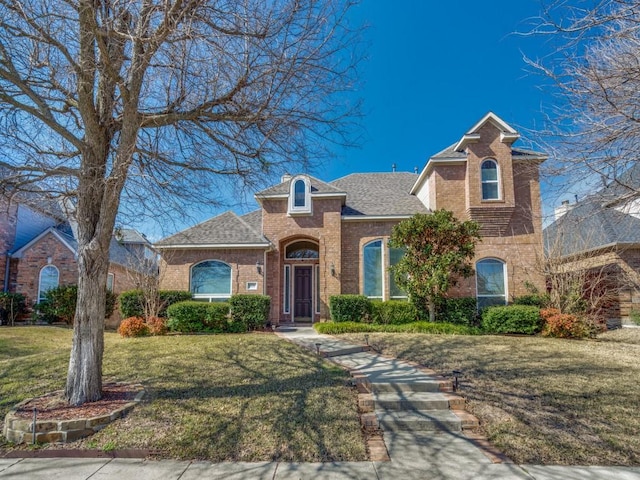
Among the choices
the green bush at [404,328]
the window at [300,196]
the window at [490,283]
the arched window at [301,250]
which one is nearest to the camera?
the green bush at [404,328]

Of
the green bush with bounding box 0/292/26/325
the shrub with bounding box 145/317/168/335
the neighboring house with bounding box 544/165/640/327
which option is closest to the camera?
the shrub with bounding box 145/317/168/335

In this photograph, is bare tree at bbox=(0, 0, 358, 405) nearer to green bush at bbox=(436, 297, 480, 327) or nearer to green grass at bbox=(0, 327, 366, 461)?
green grass at bbox=(0, 327, 366, 461)

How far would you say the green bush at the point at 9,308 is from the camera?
14618mm

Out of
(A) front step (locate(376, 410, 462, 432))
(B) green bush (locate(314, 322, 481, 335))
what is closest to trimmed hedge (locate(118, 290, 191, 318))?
(B) green bush (locate(314, 322, 481, 335))

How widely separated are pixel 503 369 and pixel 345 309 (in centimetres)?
637

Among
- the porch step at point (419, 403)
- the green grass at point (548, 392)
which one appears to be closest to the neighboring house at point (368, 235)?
the green grass at point (548, 392)

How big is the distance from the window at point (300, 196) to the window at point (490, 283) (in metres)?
7.18

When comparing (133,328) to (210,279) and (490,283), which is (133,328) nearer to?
(210,279)

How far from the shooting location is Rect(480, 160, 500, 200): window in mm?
14141

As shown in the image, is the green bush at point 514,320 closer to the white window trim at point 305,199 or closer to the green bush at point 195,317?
the white window trim at point 305,199

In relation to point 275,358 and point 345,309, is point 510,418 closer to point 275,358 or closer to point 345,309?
point 275,358

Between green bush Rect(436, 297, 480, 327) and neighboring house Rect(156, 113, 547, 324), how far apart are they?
69 cm

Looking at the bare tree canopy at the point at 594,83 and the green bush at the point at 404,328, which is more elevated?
the bare tree canopy at the point at 594,83

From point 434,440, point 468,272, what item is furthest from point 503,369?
point 468,272
